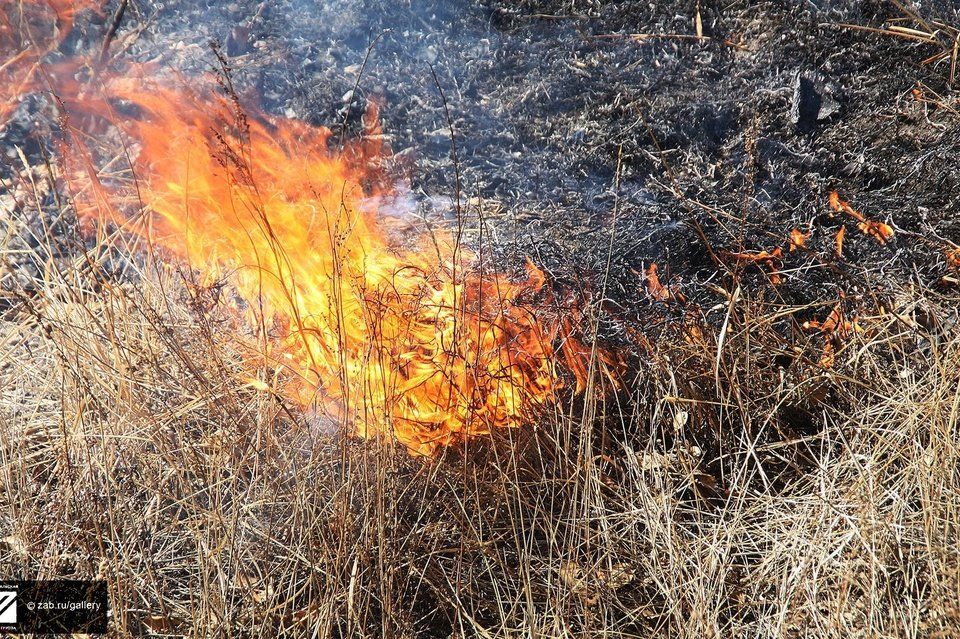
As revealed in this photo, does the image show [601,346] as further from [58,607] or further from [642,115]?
[58,607]

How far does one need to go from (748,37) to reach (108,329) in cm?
344

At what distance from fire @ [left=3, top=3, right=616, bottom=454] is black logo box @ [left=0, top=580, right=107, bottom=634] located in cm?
93

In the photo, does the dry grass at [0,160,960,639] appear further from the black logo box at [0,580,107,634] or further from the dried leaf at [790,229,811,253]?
the dried leaf at [790,229,811,253]

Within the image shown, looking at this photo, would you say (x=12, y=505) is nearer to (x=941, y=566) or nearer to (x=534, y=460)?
(x=534, y=460)

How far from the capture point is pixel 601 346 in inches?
108

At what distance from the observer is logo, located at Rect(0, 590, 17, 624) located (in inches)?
85.5

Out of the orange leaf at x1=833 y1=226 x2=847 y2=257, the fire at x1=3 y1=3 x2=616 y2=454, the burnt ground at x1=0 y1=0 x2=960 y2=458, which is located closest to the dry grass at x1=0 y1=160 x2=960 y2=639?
the fire at x1=3 y1=3 x2=616 y2=454

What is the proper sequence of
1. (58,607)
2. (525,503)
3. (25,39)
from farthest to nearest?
(25,39), (525,503), (58,607)

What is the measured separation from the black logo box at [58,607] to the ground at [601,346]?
7cm

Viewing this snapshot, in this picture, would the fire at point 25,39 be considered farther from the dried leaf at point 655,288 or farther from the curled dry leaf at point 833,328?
the curled dry leaf at point 833,328

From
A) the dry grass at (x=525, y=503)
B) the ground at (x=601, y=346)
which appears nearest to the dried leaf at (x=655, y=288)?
the ground at (x=601, y=346)

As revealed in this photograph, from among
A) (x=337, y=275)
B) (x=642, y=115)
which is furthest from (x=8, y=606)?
(x=642, y=115)

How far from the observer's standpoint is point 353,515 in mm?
2244

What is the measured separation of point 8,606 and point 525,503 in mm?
1737
